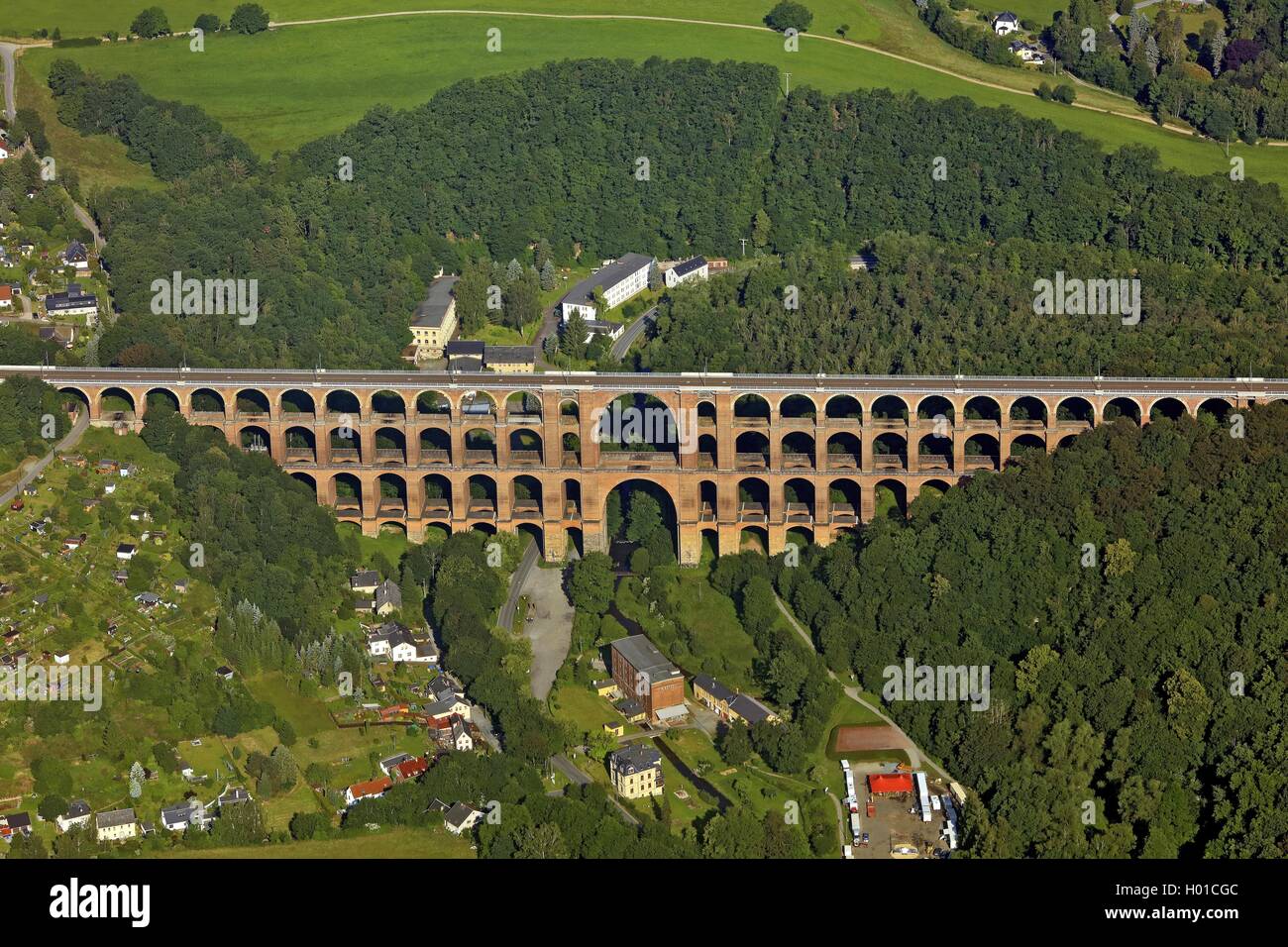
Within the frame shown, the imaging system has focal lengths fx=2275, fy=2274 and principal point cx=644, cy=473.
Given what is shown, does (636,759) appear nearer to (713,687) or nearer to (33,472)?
(713,687)

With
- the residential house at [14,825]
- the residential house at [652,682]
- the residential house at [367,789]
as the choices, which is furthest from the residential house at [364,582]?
the residential house at [14,825]

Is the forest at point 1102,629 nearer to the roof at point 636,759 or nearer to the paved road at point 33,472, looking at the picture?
the roof at point 636,759

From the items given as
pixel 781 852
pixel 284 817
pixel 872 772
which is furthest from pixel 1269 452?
pixel 284 817

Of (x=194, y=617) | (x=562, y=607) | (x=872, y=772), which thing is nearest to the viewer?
(x=872, y=772)

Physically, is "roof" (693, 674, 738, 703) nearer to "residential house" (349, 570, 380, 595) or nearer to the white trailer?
the white trailer

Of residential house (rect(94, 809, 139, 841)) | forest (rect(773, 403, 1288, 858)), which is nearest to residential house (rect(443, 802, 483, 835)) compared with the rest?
residential house (rect(94, 809, 139, 841))

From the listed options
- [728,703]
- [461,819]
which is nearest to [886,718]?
[728,703]

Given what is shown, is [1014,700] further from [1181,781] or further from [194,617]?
[194,617]
